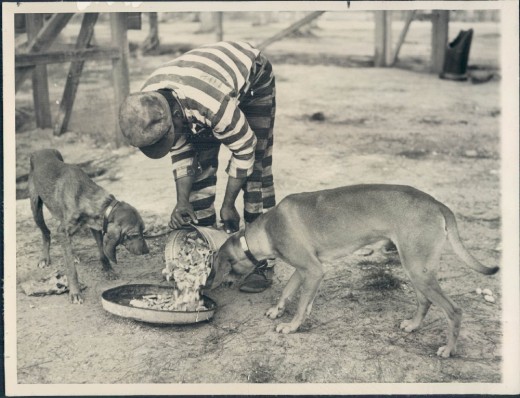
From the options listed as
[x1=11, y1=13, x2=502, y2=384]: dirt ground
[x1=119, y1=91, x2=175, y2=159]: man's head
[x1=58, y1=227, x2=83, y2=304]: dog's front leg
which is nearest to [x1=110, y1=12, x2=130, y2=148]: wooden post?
[x1=11, y1=13, x2=502, y2=384]: dirt ground

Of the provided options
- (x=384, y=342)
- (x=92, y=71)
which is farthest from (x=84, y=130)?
(x=384, y=342)

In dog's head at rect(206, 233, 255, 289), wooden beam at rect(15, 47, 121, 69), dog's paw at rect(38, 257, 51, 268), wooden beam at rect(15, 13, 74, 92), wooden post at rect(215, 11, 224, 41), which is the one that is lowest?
dog's paw at rect(38, 257, 51, 268)

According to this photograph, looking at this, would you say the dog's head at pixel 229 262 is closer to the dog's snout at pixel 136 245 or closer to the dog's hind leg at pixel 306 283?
the dog's hind leg at pixel 306 283

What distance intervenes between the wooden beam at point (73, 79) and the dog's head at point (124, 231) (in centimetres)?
291

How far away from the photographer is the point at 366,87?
31.4ft

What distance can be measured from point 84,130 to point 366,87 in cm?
417

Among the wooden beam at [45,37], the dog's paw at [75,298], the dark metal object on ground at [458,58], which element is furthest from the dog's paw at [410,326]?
the dark metal object on ground at [458,58]

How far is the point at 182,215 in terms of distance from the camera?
5.18m

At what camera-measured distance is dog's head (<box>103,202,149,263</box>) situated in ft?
16.8

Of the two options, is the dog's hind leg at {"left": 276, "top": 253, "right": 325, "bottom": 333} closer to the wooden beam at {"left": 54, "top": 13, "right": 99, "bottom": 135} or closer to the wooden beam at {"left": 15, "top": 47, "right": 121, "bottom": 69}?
the wooden beam at {"left": 15, "top": 47, "right": 121, "bottom": 69}

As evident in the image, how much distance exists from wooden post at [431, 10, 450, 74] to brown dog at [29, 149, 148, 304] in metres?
6.04

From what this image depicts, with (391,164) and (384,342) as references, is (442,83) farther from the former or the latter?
(384,342)

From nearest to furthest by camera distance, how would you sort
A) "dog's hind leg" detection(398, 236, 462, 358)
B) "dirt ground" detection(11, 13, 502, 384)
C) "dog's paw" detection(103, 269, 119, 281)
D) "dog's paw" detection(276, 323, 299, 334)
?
1. "dog's hind leg" detection(398, 236, 462, 358)
2. "dirt ground" detection(11, 13, 502, 384)
3. "dog's paw" detection(276, 323, 299, 334)
4. "dog's paw" detection(103, 269, 119, 281)

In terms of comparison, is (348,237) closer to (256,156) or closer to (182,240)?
(256,156)
